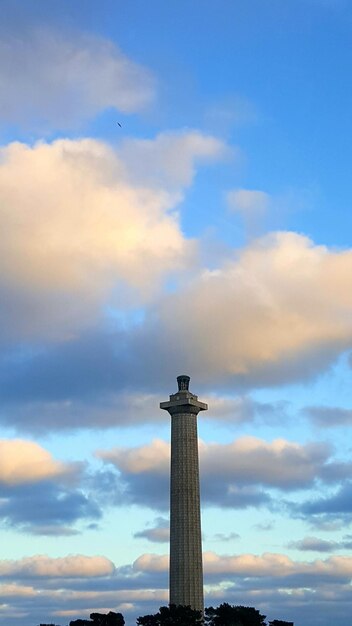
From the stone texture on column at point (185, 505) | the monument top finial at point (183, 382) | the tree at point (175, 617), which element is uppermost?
the monument top finial at point (183, 382)

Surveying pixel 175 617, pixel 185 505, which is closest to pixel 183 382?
pixel 185 505

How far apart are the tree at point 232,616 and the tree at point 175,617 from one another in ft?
11.4

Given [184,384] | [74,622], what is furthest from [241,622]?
[184,384]

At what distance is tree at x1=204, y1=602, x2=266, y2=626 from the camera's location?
166000mm

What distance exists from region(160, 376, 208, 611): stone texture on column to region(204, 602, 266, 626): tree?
391cm

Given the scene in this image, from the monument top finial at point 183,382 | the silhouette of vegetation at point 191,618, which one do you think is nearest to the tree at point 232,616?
the silhouette of vegetation at point 191,618

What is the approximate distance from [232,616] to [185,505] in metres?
22.5

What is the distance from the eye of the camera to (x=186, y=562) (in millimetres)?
172000

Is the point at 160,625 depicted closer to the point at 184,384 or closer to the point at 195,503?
the point at 195,503

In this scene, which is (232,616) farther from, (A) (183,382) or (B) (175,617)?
(A) (183,382)

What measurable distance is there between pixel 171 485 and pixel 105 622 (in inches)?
1150

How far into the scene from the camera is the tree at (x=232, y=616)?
166 metres

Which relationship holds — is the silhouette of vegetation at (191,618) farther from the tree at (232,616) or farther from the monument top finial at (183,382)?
the monument top finial at (183,382)

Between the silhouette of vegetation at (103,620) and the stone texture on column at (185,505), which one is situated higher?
the stone texture on column at (185,505)
